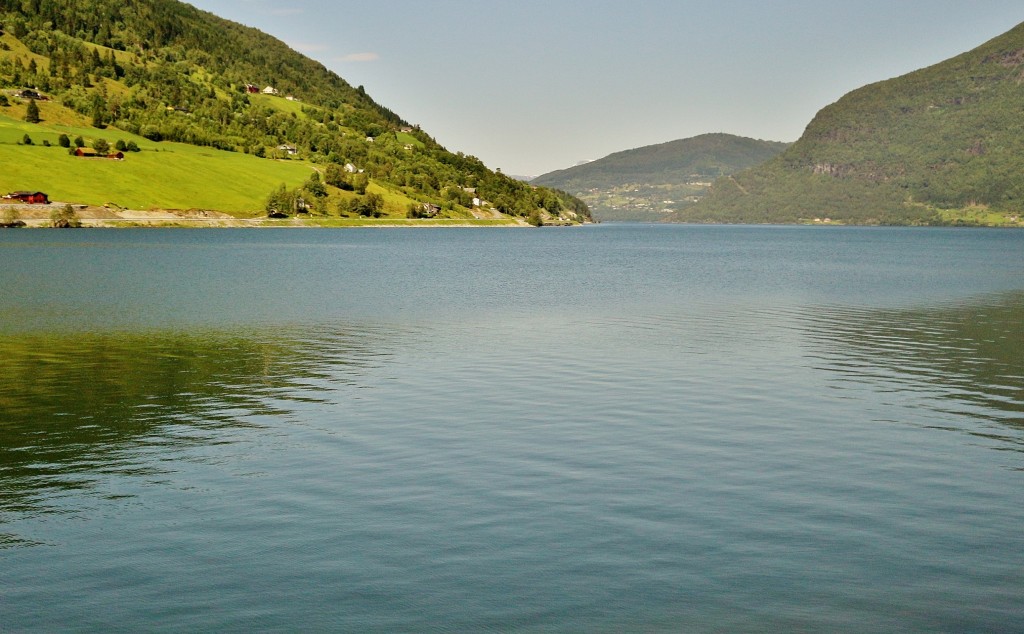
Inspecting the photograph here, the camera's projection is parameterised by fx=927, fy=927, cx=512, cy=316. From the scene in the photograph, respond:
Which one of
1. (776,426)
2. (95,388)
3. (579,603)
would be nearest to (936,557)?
(579,603)

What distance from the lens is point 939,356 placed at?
48.8 metres

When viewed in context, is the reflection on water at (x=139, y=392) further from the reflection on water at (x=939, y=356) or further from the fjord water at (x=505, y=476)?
the reflection on water at (x=939, y=356)

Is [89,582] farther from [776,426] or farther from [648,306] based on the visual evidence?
[648,306]

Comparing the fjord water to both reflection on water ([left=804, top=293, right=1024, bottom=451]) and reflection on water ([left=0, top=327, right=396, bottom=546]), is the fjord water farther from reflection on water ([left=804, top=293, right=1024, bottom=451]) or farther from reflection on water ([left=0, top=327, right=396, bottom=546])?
reflection on water ([left=804, top=293, right=1024, bottom=451])

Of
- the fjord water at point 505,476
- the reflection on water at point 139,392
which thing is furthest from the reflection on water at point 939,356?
the reflection on water at point 139,392

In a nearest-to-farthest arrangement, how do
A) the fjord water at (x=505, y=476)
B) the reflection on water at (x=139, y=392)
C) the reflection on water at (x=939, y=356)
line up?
the fjord water at (x=505, y=476), the reflection on water at (x=139, y=392), the reflection on water at (x=939, y=356)

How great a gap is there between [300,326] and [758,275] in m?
74.4

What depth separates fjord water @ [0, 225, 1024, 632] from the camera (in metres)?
16.5

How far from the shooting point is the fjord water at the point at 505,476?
54.1 ft

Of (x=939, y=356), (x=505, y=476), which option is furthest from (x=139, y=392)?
(x=939, y=356)

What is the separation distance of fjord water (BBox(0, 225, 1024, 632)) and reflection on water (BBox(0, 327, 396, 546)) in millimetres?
191

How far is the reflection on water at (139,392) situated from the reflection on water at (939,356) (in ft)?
77.0

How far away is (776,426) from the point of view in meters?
31.5

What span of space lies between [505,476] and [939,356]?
109 feet
